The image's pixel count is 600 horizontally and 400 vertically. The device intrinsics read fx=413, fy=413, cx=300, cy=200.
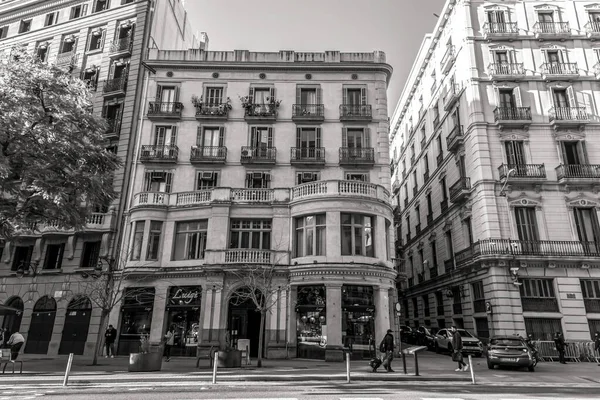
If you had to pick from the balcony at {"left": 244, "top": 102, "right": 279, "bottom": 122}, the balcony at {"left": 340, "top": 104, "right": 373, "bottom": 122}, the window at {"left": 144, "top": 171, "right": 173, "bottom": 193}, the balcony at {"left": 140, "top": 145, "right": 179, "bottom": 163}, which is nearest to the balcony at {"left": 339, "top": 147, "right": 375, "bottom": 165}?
the balcony at {"left": 340, "top": 104, "right": 373, "bottom": 122}

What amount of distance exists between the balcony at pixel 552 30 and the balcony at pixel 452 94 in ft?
21.1

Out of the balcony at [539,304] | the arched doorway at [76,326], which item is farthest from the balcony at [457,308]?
the arched doorway at [76,326]

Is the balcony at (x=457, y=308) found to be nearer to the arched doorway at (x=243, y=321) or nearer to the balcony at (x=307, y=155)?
the balcony at (x=307, y=155)

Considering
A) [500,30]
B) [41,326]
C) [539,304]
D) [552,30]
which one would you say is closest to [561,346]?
[539,304]

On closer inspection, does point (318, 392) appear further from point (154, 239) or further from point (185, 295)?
point (154, 239)

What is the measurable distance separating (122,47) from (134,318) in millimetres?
20835

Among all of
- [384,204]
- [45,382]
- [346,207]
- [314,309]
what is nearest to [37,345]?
[45,382]

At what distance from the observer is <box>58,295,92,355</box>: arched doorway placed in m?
25.7

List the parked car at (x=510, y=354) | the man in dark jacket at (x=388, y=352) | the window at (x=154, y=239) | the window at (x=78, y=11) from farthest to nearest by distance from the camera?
the window at (x=78, y=11) < the window at (x=154, y=239) < the parked car at (x=510, y=354) < the man in dark jacket at (x=388, y=352)

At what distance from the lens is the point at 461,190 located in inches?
1169

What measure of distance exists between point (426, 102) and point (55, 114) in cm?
3391

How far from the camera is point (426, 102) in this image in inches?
1645

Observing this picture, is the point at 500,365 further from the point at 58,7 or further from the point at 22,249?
the point at 58,7

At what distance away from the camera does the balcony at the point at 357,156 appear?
2783cm
